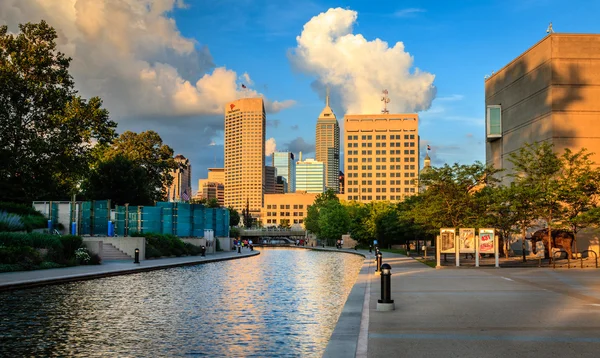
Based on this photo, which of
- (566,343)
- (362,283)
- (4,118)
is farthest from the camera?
(4,118)

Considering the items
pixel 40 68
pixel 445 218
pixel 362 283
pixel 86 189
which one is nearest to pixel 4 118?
pixel 40 68

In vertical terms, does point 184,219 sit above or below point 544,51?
below

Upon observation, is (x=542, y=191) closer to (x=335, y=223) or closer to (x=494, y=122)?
(x=494, y=122)

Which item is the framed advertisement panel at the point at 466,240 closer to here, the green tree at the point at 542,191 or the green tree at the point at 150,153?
the green tree at the point at 542,191

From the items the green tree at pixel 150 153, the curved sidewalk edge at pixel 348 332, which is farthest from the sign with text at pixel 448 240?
the green tree at pixel 150 153

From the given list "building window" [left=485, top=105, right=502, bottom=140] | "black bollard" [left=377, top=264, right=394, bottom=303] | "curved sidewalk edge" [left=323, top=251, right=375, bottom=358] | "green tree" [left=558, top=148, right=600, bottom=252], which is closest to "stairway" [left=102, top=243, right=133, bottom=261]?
"curved sidewalk edge" [left=323, top=251, right=375, bottom=358]

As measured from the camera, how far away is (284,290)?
859 inches

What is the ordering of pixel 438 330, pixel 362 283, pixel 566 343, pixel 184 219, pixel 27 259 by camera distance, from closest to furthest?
pixel 566 343 < pixel 438 330 < pixel 362 283 < pixel 27 259 < pixel 184 219

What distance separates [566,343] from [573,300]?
24.2 ft

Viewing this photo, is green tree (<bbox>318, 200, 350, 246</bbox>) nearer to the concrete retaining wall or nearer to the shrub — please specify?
the concrete retaining wall

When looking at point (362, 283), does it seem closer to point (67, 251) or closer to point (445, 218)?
point (67, 251)

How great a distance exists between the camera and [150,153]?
90.4m

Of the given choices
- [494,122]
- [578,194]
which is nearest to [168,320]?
[578,194]

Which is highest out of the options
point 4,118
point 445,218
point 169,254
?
point 4,118
